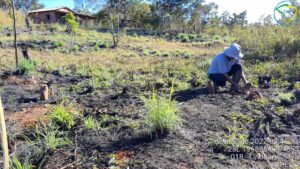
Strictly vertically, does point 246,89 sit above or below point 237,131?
above

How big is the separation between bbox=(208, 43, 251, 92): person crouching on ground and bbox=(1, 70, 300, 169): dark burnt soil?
35 centimetres

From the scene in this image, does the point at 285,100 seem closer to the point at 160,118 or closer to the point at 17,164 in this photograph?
the point at 160,118

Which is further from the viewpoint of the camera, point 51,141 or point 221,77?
point 221,77

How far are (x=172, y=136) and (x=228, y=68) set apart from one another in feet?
8.32

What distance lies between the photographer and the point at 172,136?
3186 mm

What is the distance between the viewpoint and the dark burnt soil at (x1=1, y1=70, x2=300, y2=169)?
9.03 feet

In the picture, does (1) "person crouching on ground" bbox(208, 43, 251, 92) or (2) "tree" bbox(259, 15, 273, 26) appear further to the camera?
(2) "tree" bbox(259, 15, 273, 26)

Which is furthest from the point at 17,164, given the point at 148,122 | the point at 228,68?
the point at 228,68

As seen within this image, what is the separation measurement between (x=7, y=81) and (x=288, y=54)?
261 inches

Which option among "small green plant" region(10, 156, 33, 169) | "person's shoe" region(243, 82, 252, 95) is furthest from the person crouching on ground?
"small green plant" region(10, 156, 33, 169)

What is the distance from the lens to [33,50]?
11.9 metres

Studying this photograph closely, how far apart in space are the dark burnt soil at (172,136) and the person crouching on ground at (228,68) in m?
0.35

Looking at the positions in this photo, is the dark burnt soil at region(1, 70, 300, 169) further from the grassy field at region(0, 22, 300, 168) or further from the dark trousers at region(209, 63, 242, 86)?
the dark trousers at region(209, 63, 242, 86)

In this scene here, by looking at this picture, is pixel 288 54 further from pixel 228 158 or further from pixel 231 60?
pixel 228 158
